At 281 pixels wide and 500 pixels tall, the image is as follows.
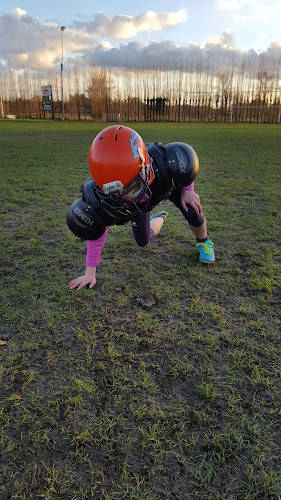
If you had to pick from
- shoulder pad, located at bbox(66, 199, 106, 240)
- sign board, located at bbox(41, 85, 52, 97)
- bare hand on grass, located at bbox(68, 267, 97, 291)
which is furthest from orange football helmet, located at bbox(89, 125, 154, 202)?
sign board, located at bbox(41, 85, 52, 97)

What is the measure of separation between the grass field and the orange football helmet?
3.07ft

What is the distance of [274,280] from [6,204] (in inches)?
151

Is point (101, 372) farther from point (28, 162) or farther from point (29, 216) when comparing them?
point (28, 162)

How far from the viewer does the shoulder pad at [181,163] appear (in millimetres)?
2469

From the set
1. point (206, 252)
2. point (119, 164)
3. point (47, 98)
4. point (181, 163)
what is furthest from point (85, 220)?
point (47, 98)

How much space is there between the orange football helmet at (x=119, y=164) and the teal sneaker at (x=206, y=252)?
128cm

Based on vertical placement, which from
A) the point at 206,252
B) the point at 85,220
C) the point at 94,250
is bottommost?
the point at 206,252

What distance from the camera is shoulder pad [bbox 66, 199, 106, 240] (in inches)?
86.8

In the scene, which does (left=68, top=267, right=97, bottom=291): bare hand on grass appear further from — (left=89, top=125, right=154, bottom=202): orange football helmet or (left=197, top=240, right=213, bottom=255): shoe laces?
(left=197, top=240, right=213, bottom=255): shoe laces

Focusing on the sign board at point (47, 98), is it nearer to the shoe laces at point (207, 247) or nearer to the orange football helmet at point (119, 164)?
the shoe laces at point (207, 247)

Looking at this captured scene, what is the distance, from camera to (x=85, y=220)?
2.21m

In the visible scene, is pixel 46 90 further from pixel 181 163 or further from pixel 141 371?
pixel 141 371

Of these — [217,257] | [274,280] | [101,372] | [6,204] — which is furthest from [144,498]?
[6,204]

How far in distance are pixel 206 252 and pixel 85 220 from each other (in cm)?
139
